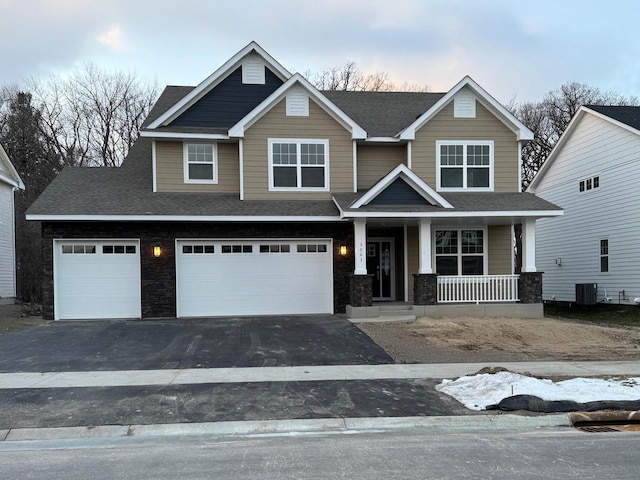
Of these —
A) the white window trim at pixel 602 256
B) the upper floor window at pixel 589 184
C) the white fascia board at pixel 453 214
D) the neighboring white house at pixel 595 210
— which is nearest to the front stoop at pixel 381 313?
the white fascia board at pixel 453 214

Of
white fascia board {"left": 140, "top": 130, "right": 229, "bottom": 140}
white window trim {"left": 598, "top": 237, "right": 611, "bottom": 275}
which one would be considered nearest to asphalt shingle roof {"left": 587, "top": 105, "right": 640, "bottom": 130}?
white window trim {"left": 598, "top": 237, "right": 611, "bottom": 275}

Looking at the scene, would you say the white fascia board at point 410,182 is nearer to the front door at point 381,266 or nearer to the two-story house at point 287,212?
the two-story house at point 287,212

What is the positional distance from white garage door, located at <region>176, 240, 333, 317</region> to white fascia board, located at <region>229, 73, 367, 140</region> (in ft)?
12.1

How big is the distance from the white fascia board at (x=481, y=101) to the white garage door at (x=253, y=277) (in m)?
4.87

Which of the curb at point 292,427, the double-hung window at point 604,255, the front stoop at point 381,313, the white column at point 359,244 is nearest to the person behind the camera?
the curb at point 292,427

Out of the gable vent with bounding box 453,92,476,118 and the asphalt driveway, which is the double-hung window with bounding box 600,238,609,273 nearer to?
the gable vent with bounding box 453,92,476,118

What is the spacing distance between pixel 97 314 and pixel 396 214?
376 inches

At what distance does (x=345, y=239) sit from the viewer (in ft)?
50.6

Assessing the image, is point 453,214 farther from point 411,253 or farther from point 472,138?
point 472,138

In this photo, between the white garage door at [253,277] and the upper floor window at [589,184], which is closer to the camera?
the white garage door at [253,277]

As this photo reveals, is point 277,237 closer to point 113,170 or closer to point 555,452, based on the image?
point 113,170

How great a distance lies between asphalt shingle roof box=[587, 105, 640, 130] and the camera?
17.5 metres

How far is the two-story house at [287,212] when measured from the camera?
1448 centimetres

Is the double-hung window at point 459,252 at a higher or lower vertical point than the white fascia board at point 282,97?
lower
